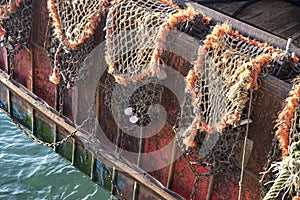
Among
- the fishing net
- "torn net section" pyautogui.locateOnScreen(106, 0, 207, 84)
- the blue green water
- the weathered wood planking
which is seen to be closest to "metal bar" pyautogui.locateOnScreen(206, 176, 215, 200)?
"torn net section" pyautogui.locateOnScreen(106, 0, 207, 84)

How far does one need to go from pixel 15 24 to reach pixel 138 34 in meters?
1.98

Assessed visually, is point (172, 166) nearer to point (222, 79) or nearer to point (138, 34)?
point (222, 79)

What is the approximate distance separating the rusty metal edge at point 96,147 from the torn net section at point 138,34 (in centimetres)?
105

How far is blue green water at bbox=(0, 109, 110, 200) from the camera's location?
7.29 meters

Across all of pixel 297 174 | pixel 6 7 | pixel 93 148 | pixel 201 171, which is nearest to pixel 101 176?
pixel 93 148

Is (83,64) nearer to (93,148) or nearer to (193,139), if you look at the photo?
(93,148)

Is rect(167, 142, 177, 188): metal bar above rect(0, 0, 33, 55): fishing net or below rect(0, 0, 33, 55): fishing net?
below

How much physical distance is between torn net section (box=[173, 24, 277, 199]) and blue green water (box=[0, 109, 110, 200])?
3.32 m

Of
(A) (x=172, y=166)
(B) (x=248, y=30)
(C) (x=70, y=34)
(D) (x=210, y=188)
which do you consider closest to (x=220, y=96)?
(B) (x=248, y=30)

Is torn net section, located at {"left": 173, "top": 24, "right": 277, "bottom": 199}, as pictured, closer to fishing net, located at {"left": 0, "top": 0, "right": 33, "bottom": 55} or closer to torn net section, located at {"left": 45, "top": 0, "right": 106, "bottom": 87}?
torn net section, located at {"left": 45, "top": 0, "right": 106, "bottom": 87}

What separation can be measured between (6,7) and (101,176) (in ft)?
7.42

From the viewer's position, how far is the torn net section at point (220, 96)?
3.93 metres

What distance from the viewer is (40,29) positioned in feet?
18.9

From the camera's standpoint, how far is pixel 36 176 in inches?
300
